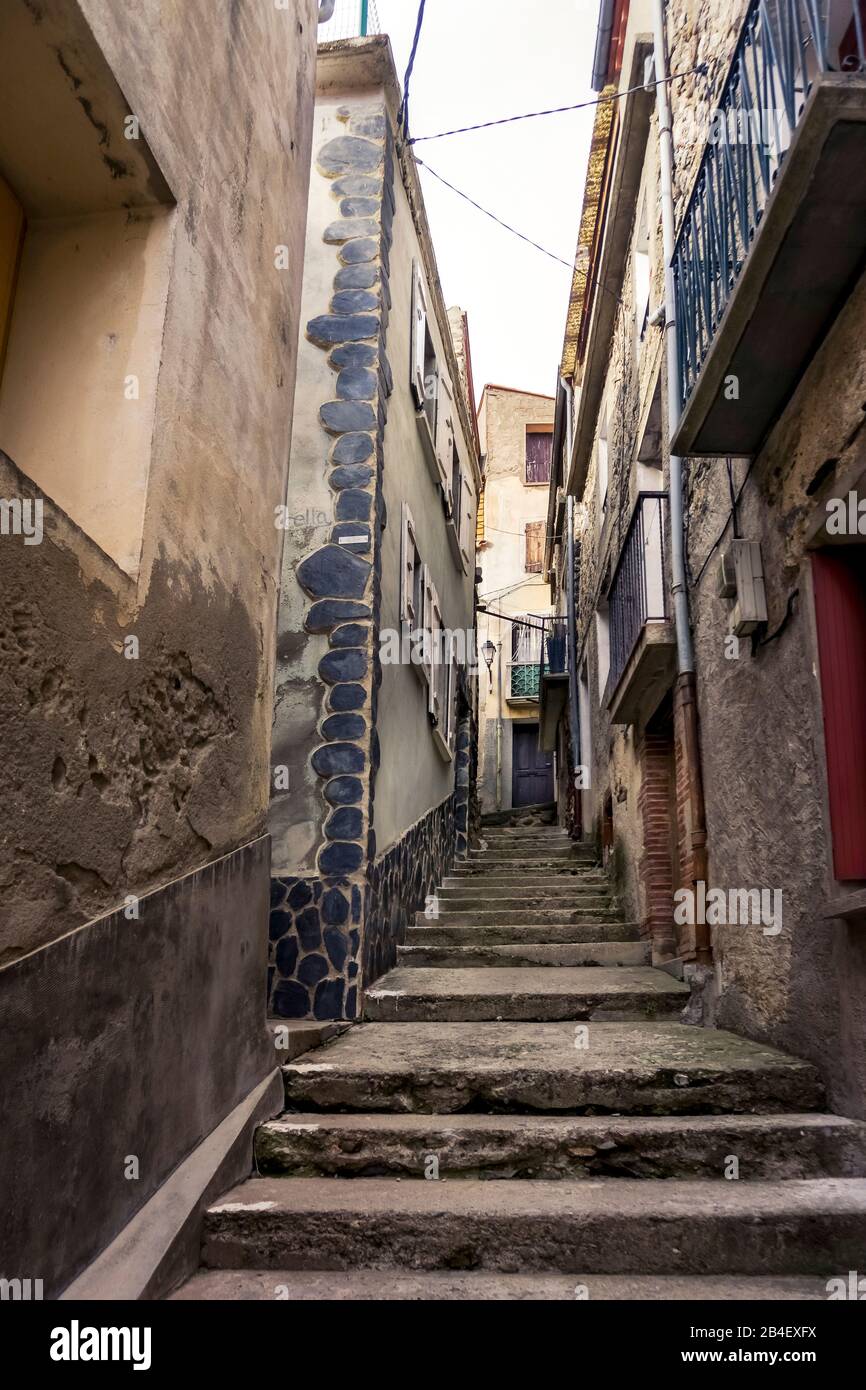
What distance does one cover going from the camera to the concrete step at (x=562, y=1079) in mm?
3744

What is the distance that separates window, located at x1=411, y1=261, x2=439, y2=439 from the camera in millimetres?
7559

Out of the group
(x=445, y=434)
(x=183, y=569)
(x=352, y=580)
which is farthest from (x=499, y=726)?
(x=183, y=569)

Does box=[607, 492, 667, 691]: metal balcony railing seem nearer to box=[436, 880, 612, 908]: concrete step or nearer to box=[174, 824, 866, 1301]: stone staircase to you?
box=[436, 880, 612, 908]: concrete step

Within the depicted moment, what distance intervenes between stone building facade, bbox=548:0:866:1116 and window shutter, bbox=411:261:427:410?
175 cm

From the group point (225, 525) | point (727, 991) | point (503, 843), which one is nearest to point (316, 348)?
point (225, 525)

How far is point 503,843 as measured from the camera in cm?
1348

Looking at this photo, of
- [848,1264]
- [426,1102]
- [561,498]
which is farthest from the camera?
[561,498]

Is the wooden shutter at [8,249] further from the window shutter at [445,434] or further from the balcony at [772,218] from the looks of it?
the window shutter at [445,434]

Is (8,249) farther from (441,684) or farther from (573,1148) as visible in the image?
(441,684)

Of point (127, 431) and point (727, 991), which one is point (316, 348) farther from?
point (727, 991)

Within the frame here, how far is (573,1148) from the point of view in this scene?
3516mm

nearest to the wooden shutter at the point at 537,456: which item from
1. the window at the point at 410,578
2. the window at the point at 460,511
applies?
the window at the point at 460,511

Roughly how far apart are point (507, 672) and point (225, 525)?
21.2 meters
